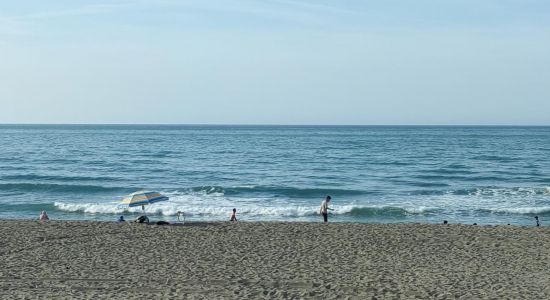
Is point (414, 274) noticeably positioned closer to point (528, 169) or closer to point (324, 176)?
point (324, 176)

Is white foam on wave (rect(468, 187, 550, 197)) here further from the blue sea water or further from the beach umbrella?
the beach umbrella

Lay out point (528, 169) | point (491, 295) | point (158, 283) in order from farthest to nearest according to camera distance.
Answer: point (528, 169), point (158, 283), point (491, 295)

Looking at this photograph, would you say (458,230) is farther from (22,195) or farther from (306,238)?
(22,195)

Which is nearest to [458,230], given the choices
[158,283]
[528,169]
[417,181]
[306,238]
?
[306,238]

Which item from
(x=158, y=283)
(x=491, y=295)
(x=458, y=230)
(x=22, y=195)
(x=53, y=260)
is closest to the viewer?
(x=491, y=295)

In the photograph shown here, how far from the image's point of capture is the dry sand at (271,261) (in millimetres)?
12180

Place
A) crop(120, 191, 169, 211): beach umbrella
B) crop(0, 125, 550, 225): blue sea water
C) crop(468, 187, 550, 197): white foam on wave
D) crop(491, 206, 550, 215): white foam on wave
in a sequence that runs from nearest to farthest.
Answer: crop(120, 191, 169, 211): beach umbrella
crop(491, 206, 550, 215): white foam on wave
crop(0, 125, 550, 225): blue sea water
crop(468, 187, 550, 197): white foam on wave

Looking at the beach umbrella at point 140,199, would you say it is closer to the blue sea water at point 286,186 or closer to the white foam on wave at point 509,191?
the blue sea water at point 286,186

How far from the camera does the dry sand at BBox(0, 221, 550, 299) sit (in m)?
12.2

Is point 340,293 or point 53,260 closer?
point 340,293

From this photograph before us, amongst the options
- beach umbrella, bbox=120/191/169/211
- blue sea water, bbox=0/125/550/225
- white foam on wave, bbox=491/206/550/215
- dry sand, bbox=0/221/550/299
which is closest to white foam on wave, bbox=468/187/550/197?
blue sea water, bbox=0/125/550/225

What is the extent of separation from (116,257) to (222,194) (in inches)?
719

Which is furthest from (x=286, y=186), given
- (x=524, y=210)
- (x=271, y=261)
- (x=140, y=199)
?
(x=271, y=261)

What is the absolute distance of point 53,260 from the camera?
48.4 feet
